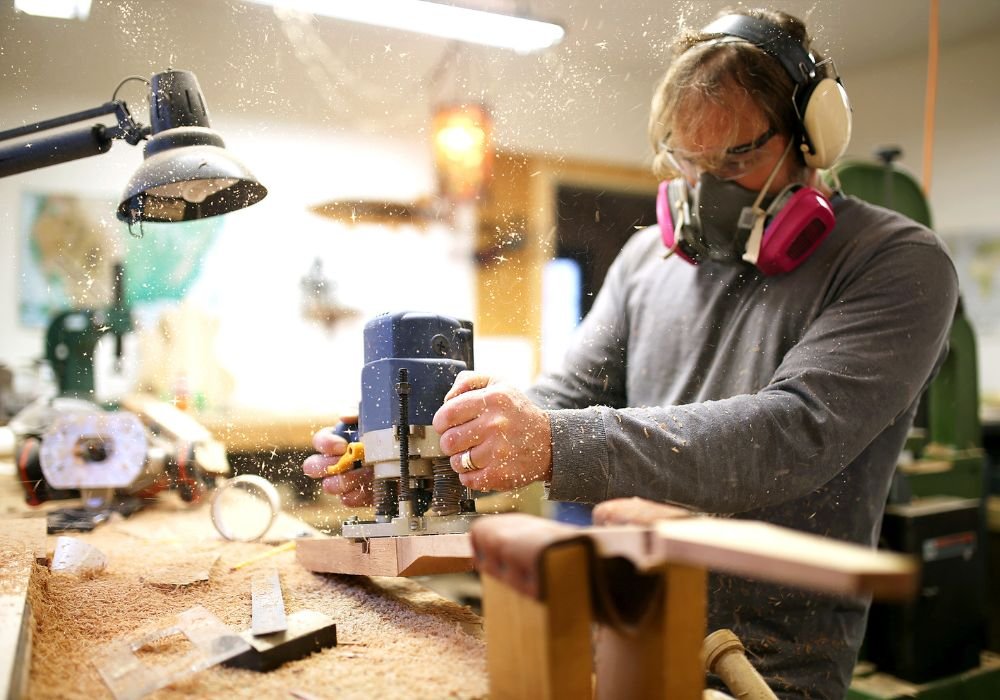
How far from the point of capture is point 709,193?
59.3 inches

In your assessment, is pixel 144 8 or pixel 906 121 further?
pixel 906 121

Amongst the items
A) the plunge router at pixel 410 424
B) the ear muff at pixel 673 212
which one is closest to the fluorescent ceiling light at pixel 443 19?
the ear muff at pixel 673 212

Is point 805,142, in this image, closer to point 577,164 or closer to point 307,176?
point 577,164

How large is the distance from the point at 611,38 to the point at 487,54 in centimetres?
28

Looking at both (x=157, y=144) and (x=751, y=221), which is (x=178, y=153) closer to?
(x=157, y=144)

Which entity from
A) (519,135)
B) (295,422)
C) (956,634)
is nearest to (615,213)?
(519,135)

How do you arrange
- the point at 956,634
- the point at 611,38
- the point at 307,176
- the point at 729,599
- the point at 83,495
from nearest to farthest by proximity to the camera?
the point at 729,599, the point at 611,38, the point at 307,176, the point at 83,495, the point at 956,634

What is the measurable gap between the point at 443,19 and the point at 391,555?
3.45 feet

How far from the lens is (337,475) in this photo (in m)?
1.55

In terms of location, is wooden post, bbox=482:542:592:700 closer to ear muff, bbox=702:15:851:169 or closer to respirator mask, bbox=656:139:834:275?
respirator mask, bbox=656:139:834:275

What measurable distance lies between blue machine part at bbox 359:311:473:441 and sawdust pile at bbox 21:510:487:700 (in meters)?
0.31

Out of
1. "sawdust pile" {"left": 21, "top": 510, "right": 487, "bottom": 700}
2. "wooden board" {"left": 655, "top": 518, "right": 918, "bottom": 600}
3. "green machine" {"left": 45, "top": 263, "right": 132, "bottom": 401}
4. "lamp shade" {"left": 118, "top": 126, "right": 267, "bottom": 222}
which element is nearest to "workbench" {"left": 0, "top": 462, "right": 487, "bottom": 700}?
"sawdust pile" {"left": 21, "top": 510, "right": 487, "bottom": 700}

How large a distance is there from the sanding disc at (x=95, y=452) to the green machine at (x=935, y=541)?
2.08m

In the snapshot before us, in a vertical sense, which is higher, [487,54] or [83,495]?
[487,54]
